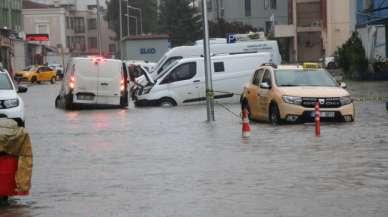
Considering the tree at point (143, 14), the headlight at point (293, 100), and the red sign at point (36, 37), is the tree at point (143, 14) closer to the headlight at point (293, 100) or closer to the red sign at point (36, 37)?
the red sign at point (36, 37)

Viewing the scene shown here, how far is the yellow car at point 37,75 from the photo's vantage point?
75.9 m

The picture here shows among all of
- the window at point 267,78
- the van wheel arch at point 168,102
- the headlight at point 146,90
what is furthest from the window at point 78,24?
the window at point 267,78

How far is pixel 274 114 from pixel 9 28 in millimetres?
70339

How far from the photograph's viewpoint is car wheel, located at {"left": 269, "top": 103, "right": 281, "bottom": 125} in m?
21.5

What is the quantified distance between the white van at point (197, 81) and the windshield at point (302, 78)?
9509 millimetres

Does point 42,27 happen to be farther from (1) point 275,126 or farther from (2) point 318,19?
(1) point 275,126

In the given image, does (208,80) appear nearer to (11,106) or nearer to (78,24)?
(11,106)

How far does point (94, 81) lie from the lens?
3175 centimetres

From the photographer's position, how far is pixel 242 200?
34.7 ft

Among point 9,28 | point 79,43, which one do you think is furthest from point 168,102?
point 79,43

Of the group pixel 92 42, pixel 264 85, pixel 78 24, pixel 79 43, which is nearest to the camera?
pixel 264 85

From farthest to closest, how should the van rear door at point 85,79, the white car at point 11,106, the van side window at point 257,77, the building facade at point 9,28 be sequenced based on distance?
1. the building facade at point 9,28
2. the van rear door at point 85,79
3. the van side window at point 257,77
4. the white car at point 11,106

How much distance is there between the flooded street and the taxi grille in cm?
49

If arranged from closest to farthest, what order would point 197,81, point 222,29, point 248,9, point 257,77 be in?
point 257,77 < point 197,81 < point 222,29 < point 248,9
